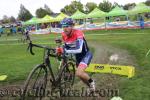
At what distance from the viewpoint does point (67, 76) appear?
888cm

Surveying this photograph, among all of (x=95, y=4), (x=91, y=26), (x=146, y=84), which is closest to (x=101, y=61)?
(x=146, y=84)

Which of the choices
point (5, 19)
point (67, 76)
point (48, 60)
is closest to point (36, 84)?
point (48, 60)

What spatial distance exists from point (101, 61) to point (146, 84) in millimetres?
5448

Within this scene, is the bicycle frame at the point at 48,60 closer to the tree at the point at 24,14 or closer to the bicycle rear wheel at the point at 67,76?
the bicycle rear wheel at the point at 67,76

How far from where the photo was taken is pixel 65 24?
311 inches

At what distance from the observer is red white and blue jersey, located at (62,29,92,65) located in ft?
26.2

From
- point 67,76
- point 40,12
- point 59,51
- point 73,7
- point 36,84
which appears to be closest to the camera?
point 36,84

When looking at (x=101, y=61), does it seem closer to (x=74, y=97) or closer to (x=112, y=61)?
(x=112, y=61)

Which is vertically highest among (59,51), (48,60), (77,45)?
(77,45)

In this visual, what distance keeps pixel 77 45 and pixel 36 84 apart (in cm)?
143

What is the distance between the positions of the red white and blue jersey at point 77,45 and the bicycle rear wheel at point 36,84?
1.00m

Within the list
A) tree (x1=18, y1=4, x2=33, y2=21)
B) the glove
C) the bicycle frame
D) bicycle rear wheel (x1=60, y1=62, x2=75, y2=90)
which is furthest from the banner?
tree (x1=18, y1=4, x2=33, y2=21)

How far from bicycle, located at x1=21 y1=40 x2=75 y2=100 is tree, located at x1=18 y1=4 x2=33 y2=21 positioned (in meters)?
127

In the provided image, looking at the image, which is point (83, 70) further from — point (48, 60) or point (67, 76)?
point (67, 76)
